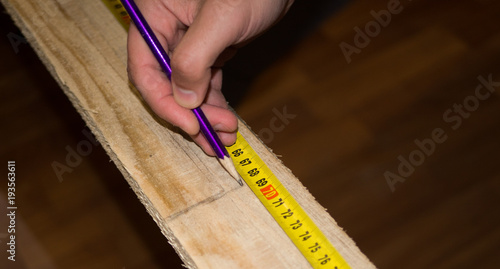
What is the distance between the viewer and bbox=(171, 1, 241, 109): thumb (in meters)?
0.95

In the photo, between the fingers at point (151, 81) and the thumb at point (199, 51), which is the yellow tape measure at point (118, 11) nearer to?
the fingers at point (151, 81)

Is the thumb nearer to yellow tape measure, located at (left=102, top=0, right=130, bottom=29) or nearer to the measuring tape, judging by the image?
the measuring tape

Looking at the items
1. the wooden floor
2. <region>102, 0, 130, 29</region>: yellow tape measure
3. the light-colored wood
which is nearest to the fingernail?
the light-colored wood

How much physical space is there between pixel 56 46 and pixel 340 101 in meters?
1.26

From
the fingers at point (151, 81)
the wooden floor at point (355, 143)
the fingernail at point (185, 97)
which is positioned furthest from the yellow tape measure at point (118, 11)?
the wooden floor at point (355, 143)

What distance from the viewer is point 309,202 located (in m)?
0.98

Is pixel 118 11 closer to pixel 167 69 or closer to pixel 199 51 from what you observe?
pixel 167 69

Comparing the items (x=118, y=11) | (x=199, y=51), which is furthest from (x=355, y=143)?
(x=199, y=51)

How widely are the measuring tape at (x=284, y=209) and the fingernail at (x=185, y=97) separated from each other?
0.13 m

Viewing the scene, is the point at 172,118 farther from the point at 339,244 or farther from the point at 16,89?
the point at 16,89

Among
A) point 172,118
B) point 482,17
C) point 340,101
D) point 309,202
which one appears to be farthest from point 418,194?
point 172,118

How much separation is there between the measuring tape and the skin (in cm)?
5

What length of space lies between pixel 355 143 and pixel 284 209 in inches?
46.1

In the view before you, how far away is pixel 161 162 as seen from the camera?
3.44 ft
